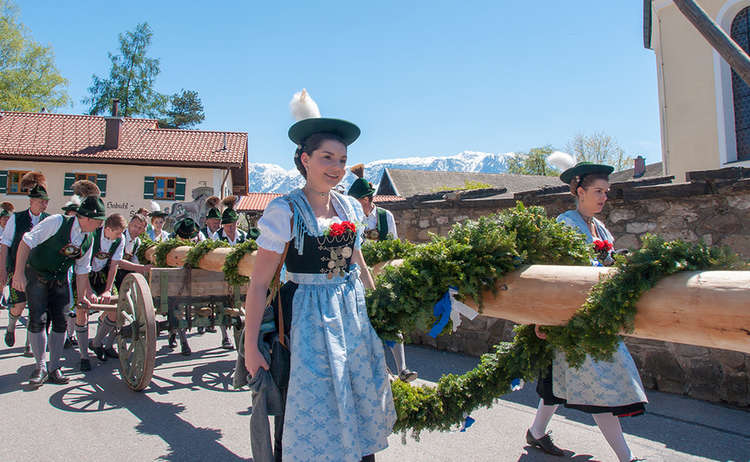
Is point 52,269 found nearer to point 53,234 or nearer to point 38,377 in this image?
point 53,234

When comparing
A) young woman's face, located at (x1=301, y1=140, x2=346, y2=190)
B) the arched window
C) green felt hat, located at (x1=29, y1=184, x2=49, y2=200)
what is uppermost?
the arched window

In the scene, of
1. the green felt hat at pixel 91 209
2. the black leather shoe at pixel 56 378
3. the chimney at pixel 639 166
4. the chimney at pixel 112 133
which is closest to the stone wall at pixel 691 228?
the green felt hat at pixel 91 209

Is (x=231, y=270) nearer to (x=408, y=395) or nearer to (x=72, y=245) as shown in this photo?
(x=72, y=245)

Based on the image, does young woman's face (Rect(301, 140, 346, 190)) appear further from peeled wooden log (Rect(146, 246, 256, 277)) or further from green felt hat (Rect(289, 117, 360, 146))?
peeled wooden log (Rect(146, 246, 256, 277))

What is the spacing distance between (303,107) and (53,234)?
12.0 feet

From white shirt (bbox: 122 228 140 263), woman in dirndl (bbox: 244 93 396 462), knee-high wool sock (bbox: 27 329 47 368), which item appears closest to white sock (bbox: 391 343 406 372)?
woman in dirndl (bbox: 244 93 396 462)

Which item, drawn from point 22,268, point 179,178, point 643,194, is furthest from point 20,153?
point 643,194

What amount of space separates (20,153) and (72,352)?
22.0m

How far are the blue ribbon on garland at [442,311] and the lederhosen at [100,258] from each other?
14.4 ft

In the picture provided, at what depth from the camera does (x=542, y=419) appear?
342 centimetres

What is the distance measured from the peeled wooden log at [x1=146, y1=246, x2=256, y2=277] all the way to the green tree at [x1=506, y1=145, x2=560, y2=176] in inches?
2308

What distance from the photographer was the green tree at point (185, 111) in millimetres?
41406

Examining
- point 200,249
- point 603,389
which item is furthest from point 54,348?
point 603,389

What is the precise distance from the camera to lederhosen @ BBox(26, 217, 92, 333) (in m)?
5.02
